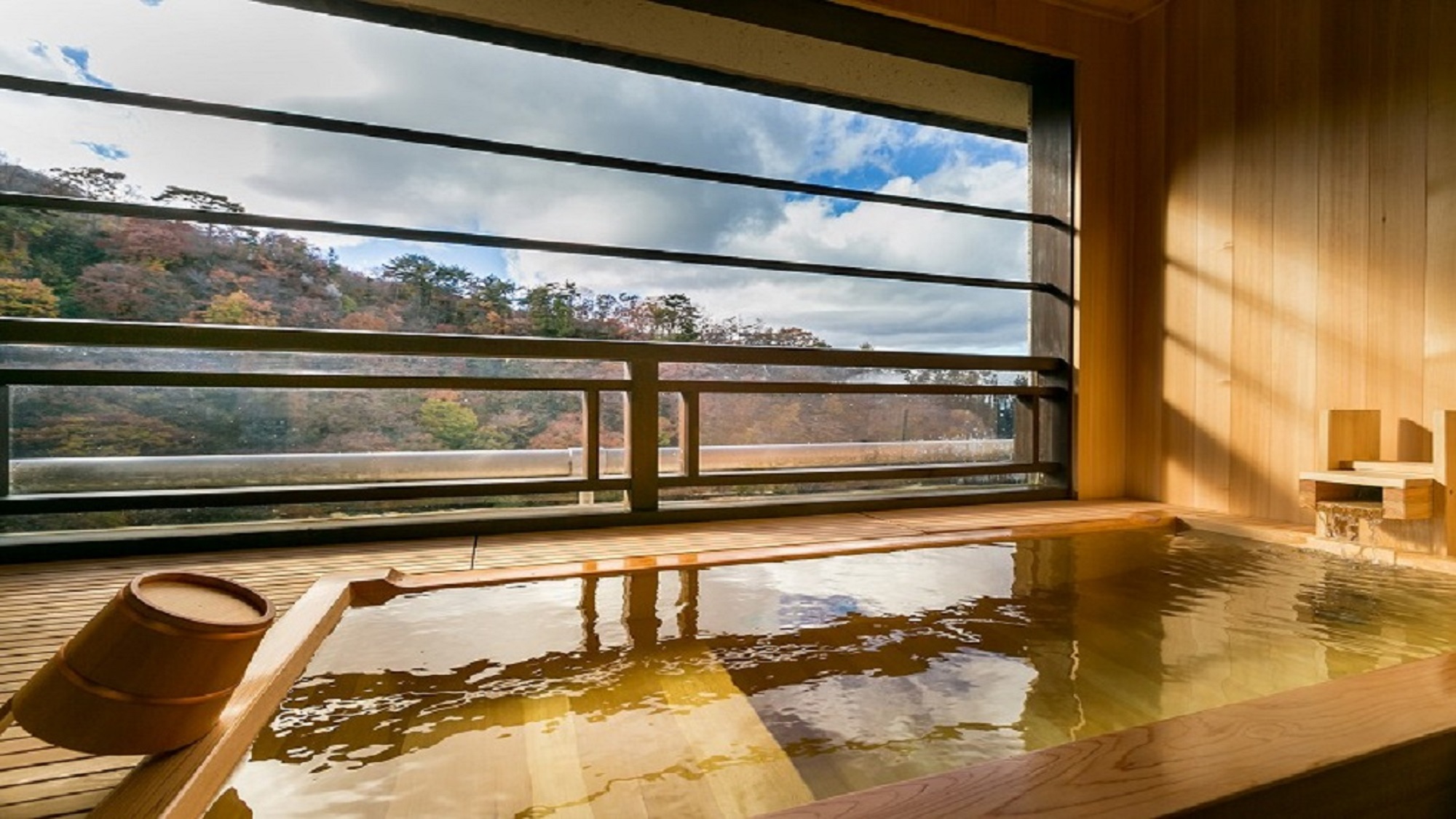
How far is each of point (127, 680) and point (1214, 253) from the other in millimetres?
4235

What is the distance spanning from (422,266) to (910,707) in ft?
9.06

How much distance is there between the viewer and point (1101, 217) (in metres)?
3.83

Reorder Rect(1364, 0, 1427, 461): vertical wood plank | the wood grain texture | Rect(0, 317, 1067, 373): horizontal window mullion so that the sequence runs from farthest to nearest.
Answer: Rect(1364, 0, 1427, 461): vertical wood plank, Rect(0, 317, 1067, 373): horizontal window mullion, the wood grain texture

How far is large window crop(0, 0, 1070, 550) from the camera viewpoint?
2.51 metres

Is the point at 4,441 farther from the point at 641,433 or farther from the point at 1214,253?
the point at 1214,253

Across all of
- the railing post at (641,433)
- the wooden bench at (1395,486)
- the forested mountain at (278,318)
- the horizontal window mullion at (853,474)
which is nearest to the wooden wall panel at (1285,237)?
the wooden bench at (1395,486)

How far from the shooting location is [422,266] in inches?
120

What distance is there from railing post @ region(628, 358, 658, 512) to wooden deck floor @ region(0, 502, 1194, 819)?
152 millimetres

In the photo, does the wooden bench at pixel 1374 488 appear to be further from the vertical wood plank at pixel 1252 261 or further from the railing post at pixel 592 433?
the railing post at pixel 592 433

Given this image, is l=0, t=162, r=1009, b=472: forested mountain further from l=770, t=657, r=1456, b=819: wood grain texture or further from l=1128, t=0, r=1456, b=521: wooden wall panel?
l=770, t=657, r=1456, b=819: wood grain texture

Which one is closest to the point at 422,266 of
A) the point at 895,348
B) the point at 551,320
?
the point at 551,320

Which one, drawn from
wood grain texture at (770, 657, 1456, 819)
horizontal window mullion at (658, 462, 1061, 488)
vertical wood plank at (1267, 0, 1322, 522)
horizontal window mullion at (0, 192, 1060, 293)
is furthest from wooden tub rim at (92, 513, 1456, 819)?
vertical wood plank at (1267, 0, 1322, 522)

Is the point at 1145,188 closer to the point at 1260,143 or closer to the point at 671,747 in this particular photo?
the point at 1260,143

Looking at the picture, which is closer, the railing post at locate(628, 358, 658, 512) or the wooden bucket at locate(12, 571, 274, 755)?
the wooden bucket at locate(12, 571, 274, 755)
